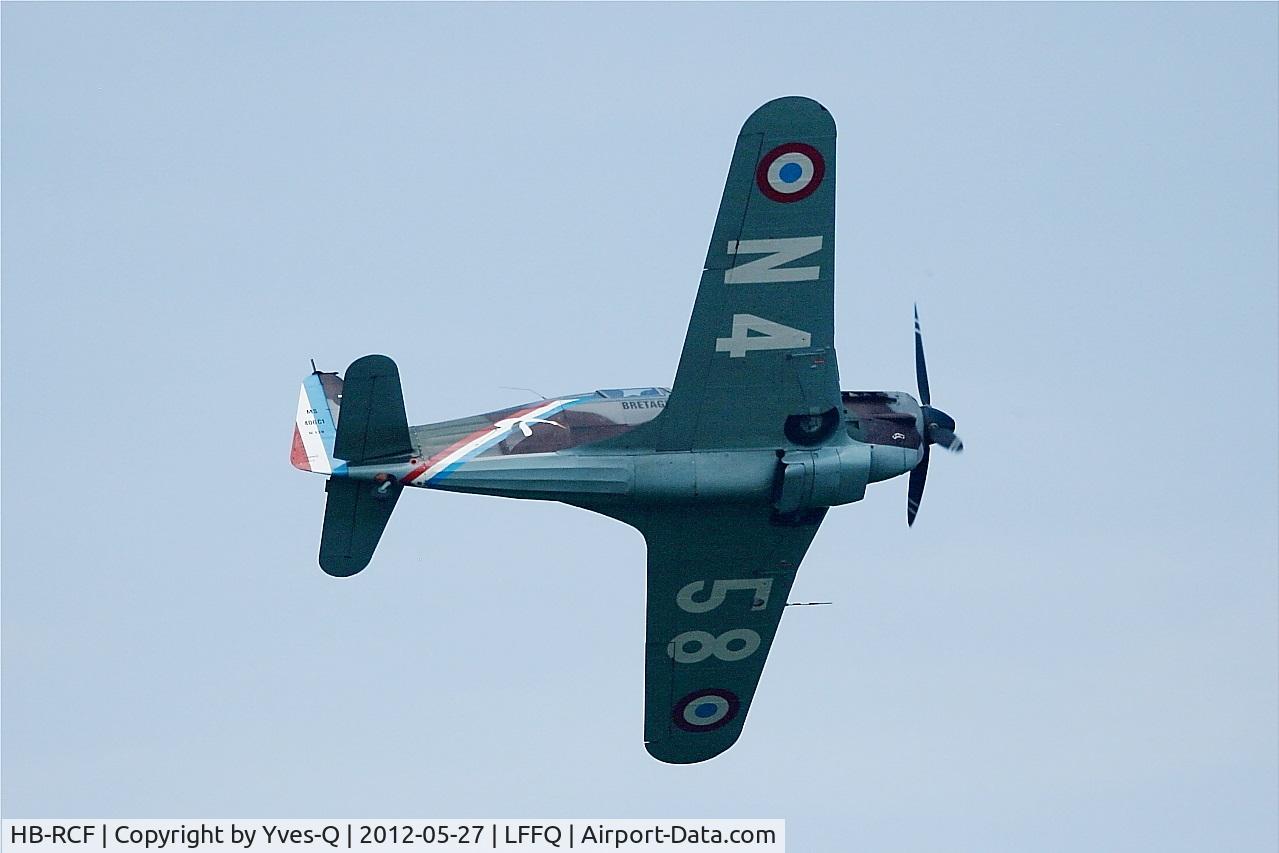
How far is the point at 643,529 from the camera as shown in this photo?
2767 cm

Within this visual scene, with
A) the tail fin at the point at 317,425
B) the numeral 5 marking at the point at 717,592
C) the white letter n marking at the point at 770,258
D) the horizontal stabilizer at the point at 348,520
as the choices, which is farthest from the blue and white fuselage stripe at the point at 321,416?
the white letter n marking at the point at 770,258

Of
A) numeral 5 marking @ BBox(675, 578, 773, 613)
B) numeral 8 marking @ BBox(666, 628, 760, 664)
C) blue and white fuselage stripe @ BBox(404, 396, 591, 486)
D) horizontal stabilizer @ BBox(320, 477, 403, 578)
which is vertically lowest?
numeral 8 marking @ BBox(666, 628, 760, 664)

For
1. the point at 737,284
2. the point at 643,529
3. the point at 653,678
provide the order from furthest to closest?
the point at 653,678
the point at 643,529
the point at 737,284

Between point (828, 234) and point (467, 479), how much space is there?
500 centimetres

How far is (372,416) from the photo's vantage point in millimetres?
25391

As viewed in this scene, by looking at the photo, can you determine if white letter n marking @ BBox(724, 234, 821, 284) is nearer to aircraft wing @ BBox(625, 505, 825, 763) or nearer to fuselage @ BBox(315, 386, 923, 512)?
fuselage @ BBox(315, 386, 923, 512)

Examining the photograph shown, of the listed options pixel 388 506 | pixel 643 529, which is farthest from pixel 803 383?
pixel 388 506

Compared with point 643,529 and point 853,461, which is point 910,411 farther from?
point 643,529

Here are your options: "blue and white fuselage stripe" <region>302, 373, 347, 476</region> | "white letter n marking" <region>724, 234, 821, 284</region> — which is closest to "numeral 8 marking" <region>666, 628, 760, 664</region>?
"blue and white fuselage stripe" <region>302, 373, 347, 476</region>

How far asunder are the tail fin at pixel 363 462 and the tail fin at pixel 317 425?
0.86 feet

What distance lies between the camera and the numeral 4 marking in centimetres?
2570

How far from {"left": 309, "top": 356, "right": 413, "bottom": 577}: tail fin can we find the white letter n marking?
4030mm

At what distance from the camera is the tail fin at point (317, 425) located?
26.8 m

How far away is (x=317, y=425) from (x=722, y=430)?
5044 millimetres
